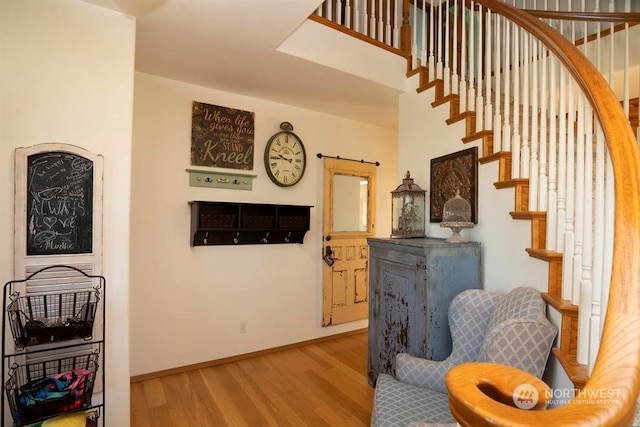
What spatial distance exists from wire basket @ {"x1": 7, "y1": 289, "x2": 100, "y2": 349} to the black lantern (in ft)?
6.89

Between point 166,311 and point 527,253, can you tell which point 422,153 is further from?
point 166,311

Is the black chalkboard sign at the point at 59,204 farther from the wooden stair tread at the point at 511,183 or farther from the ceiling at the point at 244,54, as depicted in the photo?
the wooden stair tread at the point at 511,183

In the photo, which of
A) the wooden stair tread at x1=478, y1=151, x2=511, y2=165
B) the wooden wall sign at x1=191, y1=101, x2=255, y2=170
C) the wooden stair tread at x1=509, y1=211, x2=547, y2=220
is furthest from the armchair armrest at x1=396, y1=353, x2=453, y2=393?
the wooden wall sign at x1=191, y1=101, x2=255, y2=170

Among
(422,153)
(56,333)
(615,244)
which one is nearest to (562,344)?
(615,244)

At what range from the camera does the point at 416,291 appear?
212 cm

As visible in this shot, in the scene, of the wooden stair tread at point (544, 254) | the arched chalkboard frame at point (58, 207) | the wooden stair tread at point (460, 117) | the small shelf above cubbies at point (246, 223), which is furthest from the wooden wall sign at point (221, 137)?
the wooden stair tread at point (544, 254)

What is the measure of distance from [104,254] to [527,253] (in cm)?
235

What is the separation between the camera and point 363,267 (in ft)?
12.9

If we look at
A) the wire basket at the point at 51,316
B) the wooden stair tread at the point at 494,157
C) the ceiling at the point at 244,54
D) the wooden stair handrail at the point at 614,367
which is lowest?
the wire basket at the point at 51,316

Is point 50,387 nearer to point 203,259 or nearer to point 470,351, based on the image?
point 203,259

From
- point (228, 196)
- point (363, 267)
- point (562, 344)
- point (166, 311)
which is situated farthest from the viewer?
A: point (363, 267)

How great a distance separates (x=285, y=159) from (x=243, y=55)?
45.4 inches

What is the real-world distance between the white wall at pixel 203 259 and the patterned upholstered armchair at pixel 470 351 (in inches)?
65.9

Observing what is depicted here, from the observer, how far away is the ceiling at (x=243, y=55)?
1895mm
